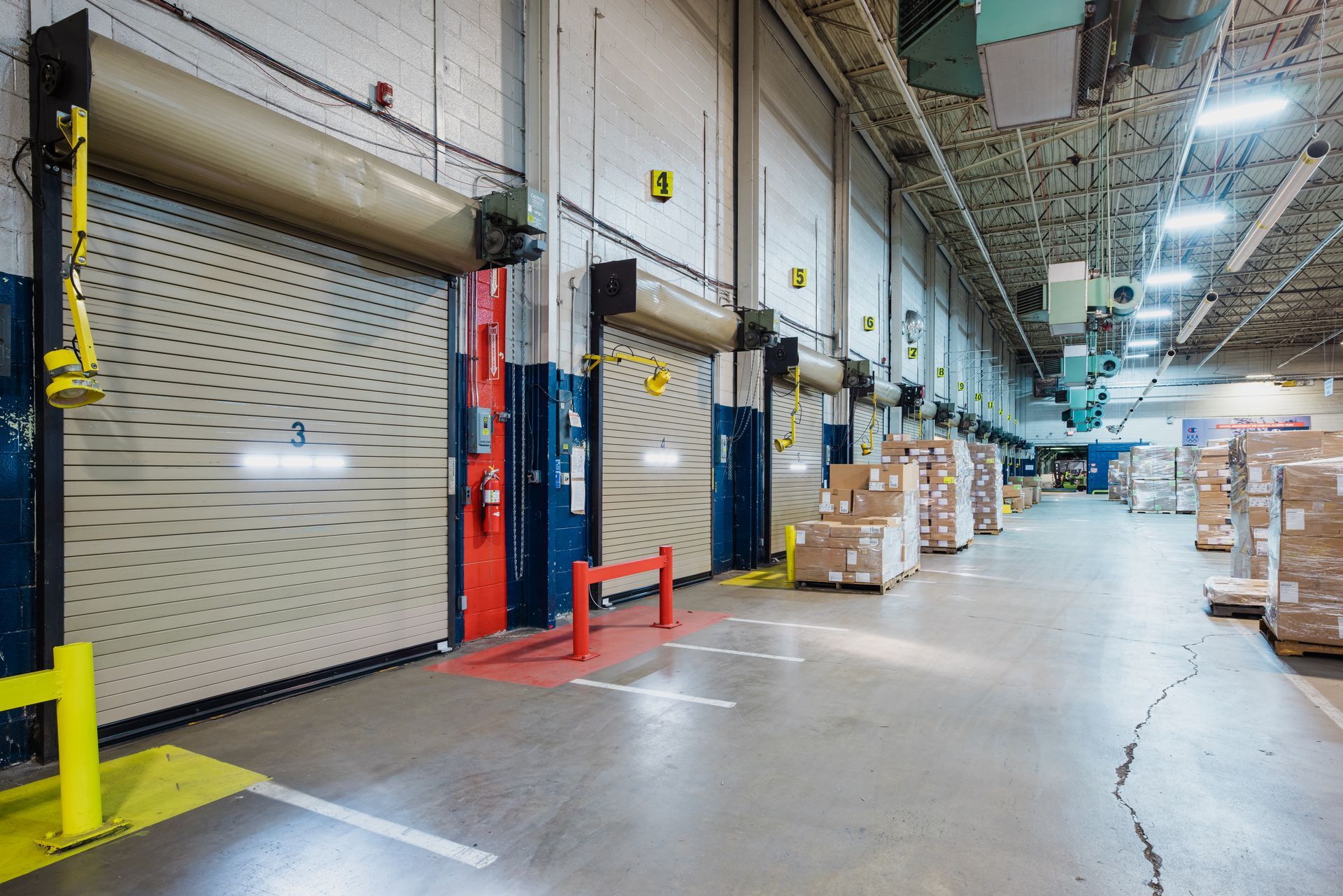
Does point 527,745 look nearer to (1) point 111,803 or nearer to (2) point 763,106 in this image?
(1) point 111,803

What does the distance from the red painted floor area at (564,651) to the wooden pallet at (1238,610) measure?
4.90 m

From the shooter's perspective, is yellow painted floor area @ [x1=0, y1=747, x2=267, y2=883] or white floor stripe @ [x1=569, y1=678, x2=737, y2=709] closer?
yellow painted floor area @ [x1=0, y1=747, x2=267, y2=883]

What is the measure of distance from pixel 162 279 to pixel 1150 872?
5.31m

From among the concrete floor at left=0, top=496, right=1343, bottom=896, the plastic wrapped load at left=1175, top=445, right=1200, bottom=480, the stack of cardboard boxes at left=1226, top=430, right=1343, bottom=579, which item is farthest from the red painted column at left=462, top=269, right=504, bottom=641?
the plastic wrapped load at left=1175, top=445, right=1200, bottom=480

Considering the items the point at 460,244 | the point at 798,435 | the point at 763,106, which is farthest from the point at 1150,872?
the point at 763,106

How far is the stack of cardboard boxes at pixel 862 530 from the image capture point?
8.33 metres

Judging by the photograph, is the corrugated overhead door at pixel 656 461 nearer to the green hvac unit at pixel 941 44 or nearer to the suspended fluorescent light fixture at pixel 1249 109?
the green hvac unit at pixel 941 44

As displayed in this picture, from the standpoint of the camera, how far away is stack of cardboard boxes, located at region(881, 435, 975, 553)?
40.9ft

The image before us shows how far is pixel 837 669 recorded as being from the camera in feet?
16.7

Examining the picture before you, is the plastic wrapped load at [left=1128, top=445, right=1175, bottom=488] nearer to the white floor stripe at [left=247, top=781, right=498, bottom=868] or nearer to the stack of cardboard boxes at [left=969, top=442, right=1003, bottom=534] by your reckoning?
the stack of cardboard boxes at [left=969, top=442, right=1003, bottom=534]

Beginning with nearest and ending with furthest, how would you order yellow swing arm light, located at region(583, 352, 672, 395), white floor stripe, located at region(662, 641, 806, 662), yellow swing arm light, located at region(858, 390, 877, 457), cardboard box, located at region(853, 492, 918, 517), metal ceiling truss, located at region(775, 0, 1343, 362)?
white floor stripe, located at region(662, 641, 806, 662)
yellow swing arm light, located at region(583, 352, 672, 395)
cardboard box, located at region(853, 492, 918, 517)
metal ceiling truss, located at region(775, 0, 1343, 362)
yellow swing arm light, located at region(858, 390, 877, 457)

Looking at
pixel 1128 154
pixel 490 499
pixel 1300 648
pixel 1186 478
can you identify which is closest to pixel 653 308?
pixel 490 499

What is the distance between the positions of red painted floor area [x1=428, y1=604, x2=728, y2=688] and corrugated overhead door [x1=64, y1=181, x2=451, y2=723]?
1.83ft

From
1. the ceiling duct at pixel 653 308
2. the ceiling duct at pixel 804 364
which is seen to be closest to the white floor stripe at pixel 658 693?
the ceiling duct at pixel 653 308
